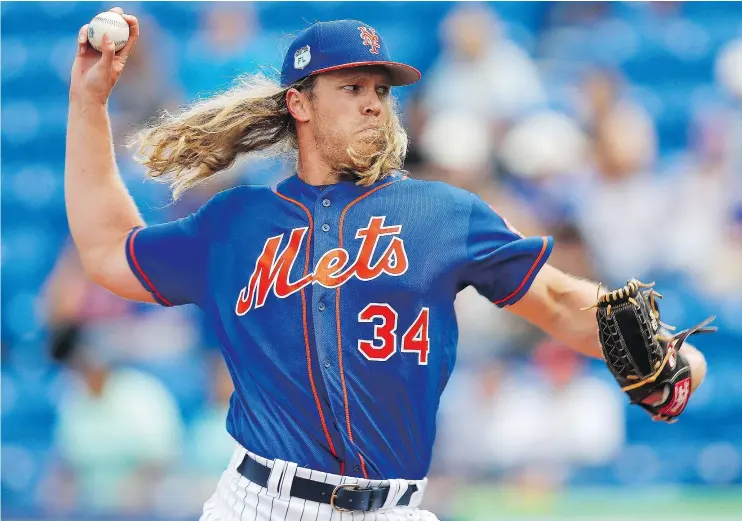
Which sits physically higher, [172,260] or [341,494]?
[172,260]

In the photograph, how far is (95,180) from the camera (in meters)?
3.54

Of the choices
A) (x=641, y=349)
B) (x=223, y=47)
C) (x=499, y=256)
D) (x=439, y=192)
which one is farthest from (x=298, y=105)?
(x=223, y=47)

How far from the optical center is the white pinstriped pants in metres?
3.10

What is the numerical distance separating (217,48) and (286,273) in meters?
5.68

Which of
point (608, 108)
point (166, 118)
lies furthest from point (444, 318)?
point (608, 108)

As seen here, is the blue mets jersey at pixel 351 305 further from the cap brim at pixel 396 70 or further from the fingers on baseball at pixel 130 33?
the fingers on baseball at pixel 130 33

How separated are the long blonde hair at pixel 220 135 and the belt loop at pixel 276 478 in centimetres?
100

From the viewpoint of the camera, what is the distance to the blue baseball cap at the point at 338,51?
10.7ft

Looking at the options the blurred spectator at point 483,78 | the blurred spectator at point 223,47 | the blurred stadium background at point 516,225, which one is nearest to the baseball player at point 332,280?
the blurred stadium background at point 516,225

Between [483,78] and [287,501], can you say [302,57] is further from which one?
[483,78]

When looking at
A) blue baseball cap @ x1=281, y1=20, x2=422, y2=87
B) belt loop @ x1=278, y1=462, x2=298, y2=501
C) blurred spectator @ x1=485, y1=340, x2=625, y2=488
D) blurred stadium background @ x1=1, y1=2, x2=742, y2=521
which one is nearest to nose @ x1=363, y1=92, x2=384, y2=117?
blue baseball cap @ x1=281, y1=20, x2=422, y2=87

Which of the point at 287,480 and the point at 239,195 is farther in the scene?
the point at 239,195

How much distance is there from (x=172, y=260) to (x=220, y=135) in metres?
0.47

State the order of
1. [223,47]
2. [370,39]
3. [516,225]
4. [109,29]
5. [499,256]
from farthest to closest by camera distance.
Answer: [223,47] → [516,225] → [109,29] → [370,39] → [499,256]
